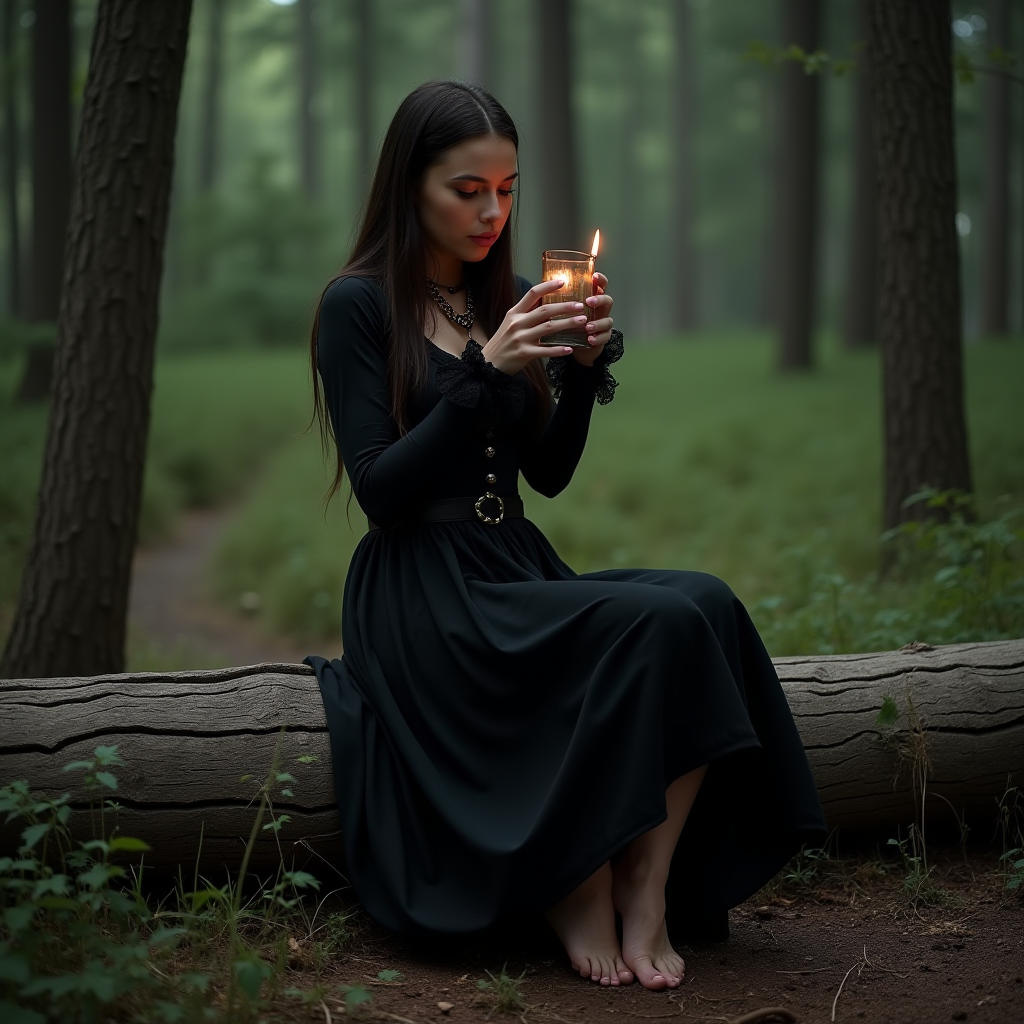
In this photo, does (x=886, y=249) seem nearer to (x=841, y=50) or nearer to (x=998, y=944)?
(x=998, y=944)

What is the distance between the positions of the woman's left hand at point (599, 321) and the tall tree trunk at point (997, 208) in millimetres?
16484

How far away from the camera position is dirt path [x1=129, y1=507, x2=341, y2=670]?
7117mm

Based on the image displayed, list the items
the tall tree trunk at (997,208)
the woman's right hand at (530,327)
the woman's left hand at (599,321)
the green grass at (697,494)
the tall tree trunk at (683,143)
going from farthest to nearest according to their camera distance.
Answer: the tall tree trunk at (683,143)
the tall tree trunk at (997,208)
the green grass at (697,494)
the woman's left hand at (599,321)
the woman's right hand at (530,327)

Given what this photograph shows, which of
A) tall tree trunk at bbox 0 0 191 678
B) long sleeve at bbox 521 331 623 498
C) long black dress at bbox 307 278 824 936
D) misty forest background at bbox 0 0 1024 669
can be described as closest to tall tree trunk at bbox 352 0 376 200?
misty forest background at bbox 0 0 1024 669

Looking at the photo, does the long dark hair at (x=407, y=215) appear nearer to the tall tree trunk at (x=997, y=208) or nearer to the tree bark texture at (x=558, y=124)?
the tree bark texture at (x=558, y=124)

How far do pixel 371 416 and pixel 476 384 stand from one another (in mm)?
364

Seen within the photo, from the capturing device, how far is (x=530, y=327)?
3033 millimetres

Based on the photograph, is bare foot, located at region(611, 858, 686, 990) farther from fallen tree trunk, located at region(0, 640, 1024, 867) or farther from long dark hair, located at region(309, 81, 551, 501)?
long dark hair, located at region(309, 81, 551, 501)

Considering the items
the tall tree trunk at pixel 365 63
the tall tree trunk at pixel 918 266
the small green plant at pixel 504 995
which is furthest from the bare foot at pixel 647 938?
the tall tree trunk at pixel 365 63

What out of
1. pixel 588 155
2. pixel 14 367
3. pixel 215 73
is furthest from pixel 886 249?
pixel 588 155

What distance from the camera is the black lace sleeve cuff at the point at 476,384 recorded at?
305 centimetres

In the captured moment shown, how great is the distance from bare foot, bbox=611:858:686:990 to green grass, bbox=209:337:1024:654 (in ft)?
6.65

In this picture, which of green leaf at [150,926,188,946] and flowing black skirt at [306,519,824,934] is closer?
green leaf at [150,926,188,946]

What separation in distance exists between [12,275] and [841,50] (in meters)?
16.0
